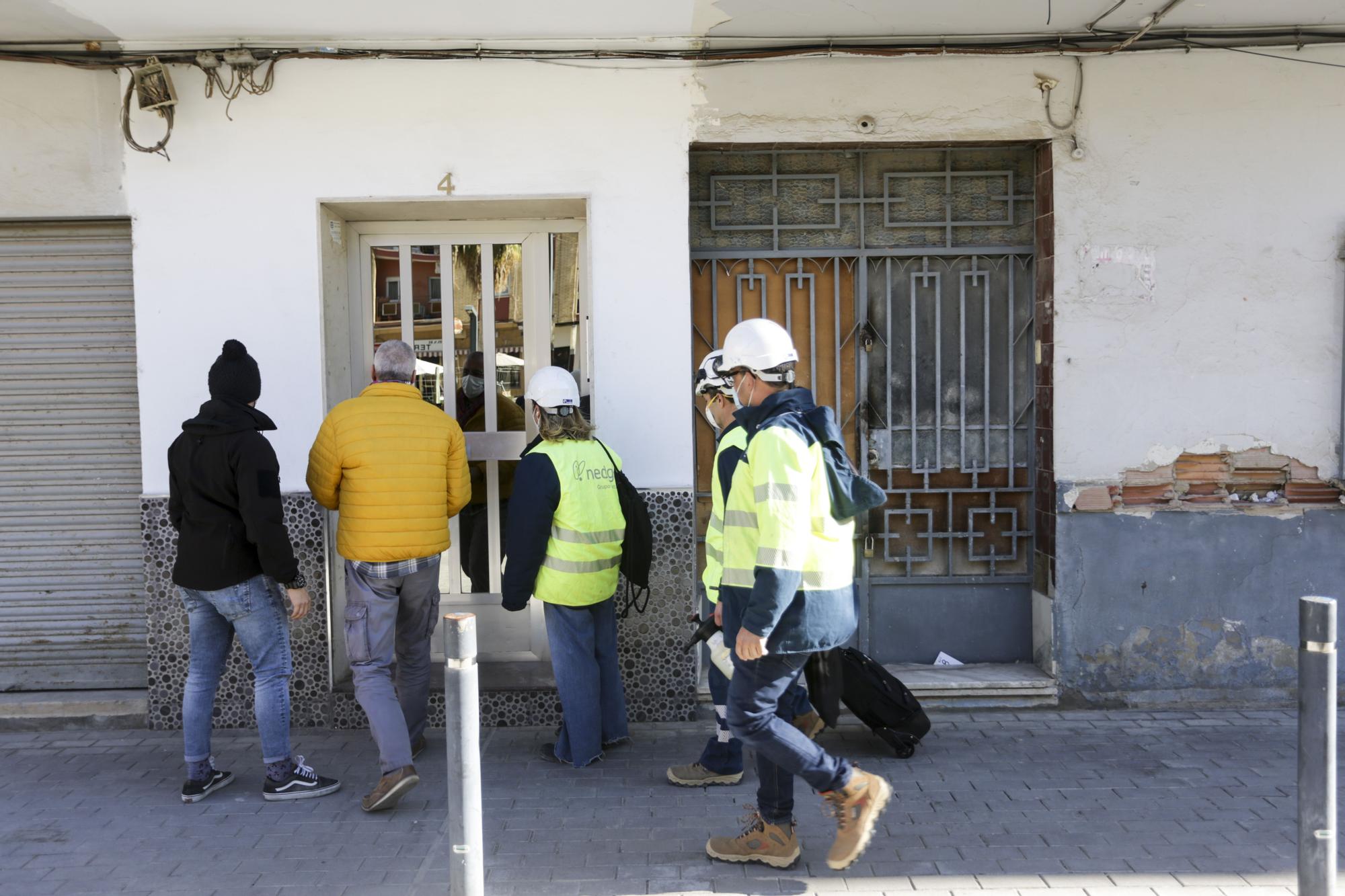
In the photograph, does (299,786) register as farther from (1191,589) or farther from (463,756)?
(1191,589)

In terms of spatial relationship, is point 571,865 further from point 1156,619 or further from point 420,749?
point 1156,619

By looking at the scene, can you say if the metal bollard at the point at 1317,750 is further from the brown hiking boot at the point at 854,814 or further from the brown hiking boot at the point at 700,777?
the brown hiking boot at the point at 700,777

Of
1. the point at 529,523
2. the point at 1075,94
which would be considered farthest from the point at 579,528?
the point at 1075,94

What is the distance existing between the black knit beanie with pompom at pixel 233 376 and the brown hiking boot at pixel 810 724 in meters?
2.72

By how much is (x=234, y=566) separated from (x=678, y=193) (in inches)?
112

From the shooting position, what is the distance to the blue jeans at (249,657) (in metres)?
4.64

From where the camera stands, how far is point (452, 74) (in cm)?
556

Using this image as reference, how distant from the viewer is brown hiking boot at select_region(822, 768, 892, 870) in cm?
380

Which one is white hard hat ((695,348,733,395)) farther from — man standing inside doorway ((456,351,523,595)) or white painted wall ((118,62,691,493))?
man standing inside doorway ((456,351,523,595))

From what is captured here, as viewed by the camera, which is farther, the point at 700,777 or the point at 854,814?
the point at 700,777

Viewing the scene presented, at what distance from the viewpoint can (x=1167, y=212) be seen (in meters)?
5.73

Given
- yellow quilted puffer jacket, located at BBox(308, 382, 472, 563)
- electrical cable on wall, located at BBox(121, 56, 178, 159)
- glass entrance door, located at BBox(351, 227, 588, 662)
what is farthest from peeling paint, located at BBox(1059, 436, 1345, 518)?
electrical cable on wall, located at BBox(121, 56, 178, 159)

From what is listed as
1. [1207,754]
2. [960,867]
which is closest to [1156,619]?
[1207,754]

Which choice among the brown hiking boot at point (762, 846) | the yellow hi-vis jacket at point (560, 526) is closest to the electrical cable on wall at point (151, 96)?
the yellow hi-vis jacket at point (560, 526)
